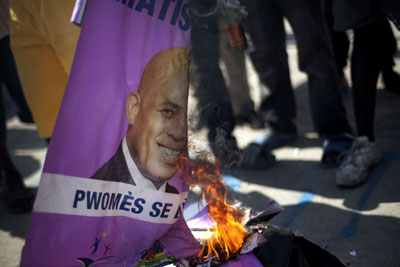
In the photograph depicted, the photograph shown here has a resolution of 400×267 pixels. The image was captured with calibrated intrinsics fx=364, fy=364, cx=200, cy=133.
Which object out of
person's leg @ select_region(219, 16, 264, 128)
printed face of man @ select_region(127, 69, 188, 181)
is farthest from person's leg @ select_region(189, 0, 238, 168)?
person's leg @ select_region(219, 16, 264, 128)

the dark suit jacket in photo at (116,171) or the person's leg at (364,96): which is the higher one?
the person's leg at (364,96)

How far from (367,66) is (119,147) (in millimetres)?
1649

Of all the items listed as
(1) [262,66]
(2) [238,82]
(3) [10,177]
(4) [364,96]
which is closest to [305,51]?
(1) [262,66]

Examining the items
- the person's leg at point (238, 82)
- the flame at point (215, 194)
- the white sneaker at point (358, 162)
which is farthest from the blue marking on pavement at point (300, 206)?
the person's leg at point (238, 82)

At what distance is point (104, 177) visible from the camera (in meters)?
1.49

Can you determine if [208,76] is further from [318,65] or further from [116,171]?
[318,65]

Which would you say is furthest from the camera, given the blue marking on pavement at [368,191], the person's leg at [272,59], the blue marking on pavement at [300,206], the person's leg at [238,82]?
the person's leg at [238,82]

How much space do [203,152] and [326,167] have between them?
3.93ft

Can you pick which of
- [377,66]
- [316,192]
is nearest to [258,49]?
[377,66]

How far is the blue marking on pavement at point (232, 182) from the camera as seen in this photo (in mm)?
1854

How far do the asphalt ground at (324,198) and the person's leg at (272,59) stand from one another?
0.83 feet

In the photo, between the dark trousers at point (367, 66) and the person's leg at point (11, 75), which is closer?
the dark trousers at point (367, 66)

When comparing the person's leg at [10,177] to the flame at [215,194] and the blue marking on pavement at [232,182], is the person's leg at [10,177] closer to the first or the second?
the blue marking on pavement at [232,182]

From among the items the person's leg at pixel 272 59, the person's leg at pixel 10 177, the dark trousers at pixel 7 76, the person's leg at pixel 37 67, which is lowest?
the person's leg at pixel 10 177
